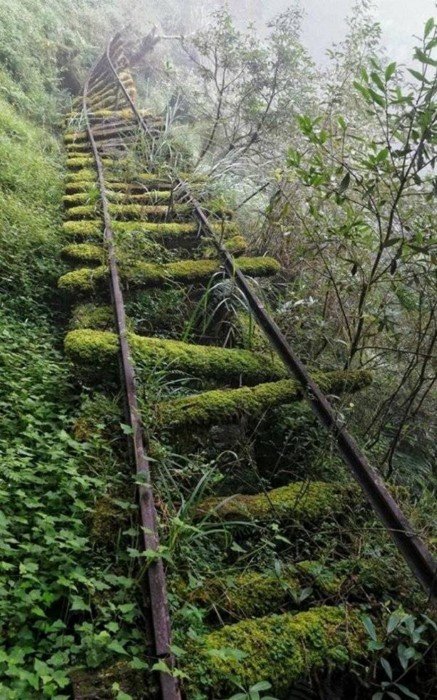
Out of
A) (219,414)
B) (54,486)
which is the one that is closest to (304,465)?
(219,414)

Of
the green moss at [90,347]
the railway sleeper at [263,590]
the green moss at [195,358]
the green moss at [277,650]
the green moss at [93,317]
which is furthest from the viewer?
the green moss at [93,317]

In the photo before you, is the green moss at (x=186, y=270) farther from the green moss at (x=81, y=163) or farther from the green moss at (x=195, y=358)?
the green moss at (x=81, y=163)

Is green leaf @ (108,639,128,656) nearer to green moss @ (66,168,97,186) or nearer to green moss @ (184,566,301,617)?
green moss @ (184,566,301,617)

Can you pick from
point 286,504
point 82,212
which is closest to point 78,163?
point 82,212

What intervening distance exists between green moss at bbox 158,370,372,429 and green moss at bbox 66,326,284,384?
0.27 meters

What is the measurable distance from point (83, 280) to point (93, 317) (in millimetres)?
439

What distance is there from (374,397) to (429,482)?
745mm

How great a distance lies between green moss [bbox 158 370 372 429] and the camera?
304cm

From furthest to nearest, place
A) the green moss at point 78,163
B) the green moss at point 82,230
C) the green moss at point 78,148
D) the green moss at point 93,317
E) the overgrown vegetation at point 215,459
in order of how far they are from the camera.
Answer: the green moss at point 78,148 < the green moss at point 78,163 < the green moss at point 82,230 < the green moss at point 93,317 < the overgrown vegetation at point 215,459

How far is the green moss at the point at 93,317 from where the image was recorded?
3.82 m

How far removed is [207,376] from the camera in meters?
3.62

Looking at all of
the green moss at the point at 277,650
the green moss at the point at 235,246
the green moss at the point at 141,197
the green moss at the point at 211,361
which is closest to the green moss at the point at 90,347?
the green moss at the point at 211,361

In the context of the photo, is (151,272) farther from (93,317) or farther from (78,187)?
(78,187)

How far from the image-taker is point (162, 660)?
5.84 feet
